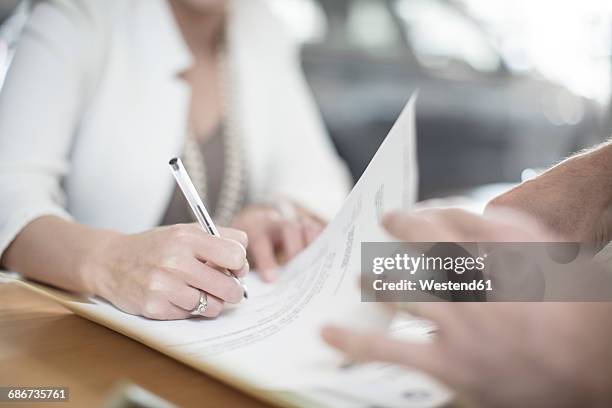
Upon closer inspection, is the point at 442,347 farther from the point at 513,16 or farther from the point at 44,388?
the point at 513,16

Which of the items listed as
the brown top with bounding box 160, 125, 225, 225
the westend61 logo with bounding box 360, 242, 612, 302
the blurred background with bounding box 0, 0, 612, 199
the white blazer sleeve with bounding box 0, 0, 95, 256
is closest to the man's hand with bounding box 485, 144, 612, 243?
the westend61 logo with bounding box 360, 242, 612, 302

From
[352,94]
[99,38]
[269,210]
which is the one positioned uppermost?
[352,94]

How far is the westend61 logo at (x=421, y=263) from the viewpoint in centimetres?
27

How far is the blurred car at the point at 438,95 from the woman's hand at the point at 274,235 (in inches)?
44.3

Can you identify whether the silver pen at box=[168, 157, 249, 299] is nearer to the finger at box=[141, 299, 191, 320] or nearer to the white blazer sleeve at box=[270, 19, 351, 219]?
the finger at box=[141, 299, 191, 320]

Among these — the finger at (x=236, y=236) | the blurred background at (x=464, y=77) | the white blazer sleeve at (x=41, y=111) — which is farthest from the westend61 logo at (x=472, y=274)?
the blurred background at (x=464, y=77)

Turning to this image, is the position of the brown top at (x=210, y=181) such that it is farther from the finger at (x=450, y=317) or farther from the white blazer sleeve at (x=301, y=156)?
the finger at (x=450, y=317)

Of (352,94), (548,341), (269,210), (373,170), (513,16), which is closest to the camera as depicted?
(548,341)

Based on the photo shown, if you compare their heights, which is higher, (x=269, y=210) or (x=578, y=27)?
(x=578, y=27)

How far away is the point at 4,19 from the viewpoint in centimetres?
75

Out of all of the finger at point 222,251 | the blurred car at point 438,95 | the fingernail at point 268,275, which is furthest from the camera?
the blurred car at point 438,95

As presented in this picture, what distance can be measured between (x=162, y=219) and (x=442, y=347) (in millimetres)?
588

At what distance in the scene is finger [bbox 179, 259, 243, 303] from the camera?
348 mm

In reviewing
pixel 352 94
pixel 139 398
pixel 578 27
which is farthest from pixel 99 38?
pixel 578 27
